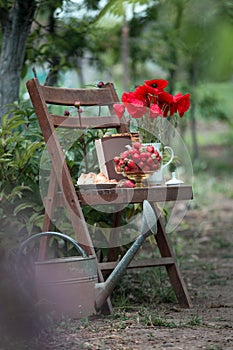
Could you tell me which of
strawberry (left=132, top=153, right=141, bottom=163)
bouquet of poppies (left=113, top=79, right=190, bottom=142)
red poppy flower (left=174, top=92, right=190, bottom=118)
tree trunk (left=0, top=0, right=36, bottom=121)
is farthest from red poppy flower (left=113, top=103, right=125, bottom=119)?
tree trunk (left=0, top=0, right=36, bottom=121)

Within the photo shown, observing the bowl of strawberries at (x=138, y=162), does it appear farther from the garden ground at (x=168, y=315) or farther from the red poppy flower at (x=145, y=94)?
the garden ground at (x=168, y=315)

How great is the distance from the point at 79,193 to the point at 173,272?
75 cm

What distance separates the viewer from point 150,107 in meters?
3.35

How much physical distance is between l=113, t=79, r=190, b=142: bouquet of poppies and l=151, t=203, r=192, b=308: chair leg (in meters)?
0.39

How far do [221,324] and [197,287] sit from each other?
4.20 feet

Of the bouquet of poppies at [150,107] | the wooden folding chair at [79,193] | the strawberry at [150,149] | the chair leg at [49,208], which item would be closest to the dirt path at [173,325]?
the wooden folding chair at [79,193]

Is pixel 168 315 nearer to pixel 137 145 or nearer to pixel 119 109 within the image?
pixel 137 145

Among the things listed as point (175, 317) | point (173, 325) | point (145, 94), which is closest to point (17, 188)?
point (145, 94)

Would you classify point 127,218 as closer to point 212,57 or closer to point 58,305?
point 58,305

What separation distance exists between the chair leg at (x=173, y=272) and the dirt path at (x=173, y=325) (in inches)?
2.7

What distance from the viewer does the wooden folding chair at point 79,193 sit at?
3084 millimetres

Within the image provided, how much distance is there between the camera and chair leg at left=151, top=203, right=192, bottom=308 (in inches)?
136

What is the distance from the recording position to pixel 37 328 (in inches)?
95.1

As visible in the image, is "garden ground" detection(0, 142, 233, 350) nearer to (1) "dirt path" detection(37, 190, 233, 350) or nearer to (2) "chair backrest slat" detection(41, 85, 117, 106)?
(1) "dirt path" detection(37, 190, 233, 350)
